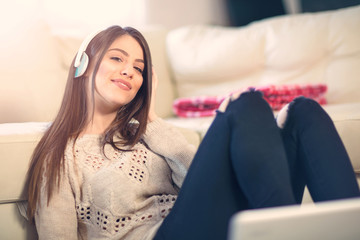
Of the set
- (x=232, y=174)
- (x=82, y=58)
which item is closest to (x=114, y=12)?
(x=82, y=58)

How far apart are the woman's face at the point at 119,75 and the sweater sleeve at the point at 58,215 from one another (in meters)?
0.25

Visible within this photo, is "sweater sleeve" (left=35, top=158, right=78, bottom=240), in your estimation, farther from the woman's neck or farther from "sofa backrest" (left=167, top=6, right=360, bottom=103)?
"sofa backrest" (left=167, top=6, right=360, bottom=103)

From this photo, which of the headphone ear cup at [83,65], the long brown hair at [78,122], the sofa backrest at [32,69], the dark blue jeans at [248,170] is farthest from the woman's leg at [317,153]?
the sofa backrest at [32,69]

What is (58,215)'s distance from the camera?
0.93 metres

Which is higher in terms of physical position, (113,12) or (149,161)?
(113,12)

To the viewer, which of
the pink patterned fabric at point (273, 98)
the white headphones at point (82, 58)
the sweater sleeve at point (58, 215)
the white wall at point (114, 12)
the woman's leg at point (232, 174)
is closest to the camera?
the woman's leg at point (232, 174)

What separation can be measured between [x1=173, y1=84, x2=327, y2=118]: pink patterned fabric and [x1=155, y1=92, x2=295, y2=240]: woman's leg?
2.88 feet

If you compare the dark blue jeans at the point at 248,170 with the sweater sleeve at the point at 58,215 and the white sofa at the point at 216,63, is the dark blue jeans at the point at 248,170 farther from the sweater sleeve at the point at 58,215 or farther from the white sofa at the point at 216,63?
the white sofa at the point at 216,63

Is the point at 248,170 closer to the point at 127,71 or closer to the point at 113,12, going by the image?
the point at 127,71

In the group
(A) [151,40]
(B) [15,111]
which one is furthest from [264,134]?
(A) [151,40]

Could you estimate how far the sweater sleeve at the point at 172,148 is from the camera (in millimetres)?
1054

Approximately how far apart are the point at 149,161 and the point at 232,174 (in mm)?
328

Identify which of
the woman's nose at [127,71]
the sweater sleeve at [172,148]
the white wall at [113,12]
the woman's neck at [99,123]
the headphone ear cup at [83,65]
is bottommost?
the sweater sleeve at [172,148]

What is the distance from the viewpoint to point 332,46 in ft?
5.82
